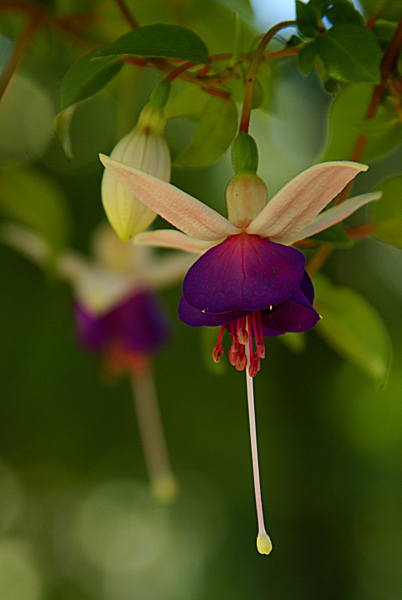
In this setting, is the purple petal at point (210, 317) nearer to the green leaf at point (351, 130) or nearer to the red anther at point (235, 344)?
the red anther at point (235, 344)

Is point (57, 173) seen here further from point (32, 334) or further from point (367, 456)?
point (367, 456)

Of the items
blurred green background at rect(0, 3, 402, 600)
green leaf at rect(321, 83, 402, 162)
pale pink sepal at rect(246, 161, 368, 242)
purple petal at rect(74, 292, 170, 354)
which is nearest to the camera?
pale pink sepal at rect(246, 161, 368, 242)

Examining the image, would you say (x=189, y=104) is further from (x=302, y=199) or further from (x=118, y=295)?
(x=118, y=295)

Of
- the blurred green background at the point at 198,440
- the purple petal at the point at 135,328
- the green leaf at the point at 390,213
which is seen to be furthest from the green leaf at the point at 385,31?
the blurred green background at the point at 198,440

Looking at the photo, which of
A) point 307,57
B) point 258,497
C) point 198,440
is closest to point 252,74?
point 307,57

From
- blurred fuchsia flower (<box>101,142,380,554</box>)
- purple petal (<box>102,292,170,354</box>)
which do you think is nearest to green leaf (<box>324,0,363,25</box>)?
blurred fuchsia flower (<box>101,142,380,554</box>)

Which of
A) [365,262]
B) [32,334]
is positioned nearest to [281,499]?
[365,262]

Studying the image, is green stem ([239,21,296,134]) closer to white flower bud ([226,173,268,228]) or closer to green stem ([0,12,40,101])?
white flower bud ([226,173,268,228])
